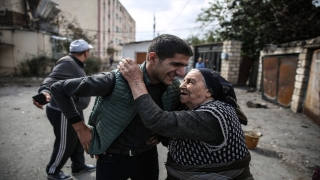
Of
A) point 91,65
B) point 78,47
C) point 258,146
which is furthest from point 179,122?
point 91,65

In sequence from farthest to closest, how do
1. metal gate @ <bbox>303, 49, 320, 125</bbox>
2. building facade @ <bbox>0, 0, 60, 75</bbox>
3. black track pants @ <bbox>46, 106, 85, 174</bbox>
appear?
→ 1. building facade @ <bbox>0, 0, 60, 75</bbox>
2. metal gate @ <bbox>303, 49, 320, 125</bbox>
3. black track pants @ <bbox>46, 106, 85, 174</bbox>

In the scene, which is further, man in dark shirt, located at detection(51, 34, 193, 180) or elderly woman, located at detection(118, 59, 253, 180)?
man in dark shirt, located at detection(51, 34, 193, 180)

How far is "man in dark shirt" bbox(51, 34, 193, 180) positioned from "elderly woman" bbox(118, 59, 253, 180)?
138 mm

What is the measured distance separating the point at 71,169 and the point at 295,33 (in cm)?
885

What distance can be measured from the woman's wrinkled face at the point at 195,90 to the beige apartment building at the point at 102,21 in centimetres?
1936

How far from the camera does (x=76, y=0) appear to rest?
83.0 ft

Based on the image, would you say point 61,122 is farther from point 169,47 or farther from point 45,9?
point 45,9

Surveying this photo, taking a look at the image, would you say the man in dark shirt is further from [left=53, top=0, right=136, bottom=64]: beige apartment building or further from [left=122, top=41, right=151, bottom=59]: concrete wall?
[left=122, top=41, right=151, bottom=59]: concrete wall

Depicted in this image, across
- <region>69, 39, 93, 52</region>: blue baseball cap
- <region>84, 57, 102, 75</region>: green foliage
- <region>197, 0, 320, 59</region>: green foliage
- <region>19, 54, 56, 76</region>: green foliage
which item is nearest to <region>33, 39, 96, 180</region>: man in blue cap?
<region>69, 39, 93, 52</region>: blue baseball cap

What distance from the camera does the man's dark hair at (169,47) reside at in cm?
136

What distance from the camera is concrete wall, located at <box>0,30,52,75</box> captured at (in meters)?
14.9

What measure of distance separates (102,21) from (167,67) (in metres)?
31.0

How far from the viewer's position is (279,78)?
23.8ft

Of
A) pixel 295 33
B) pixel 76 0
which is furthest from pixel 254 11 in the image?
Answer: pixel 76 0
